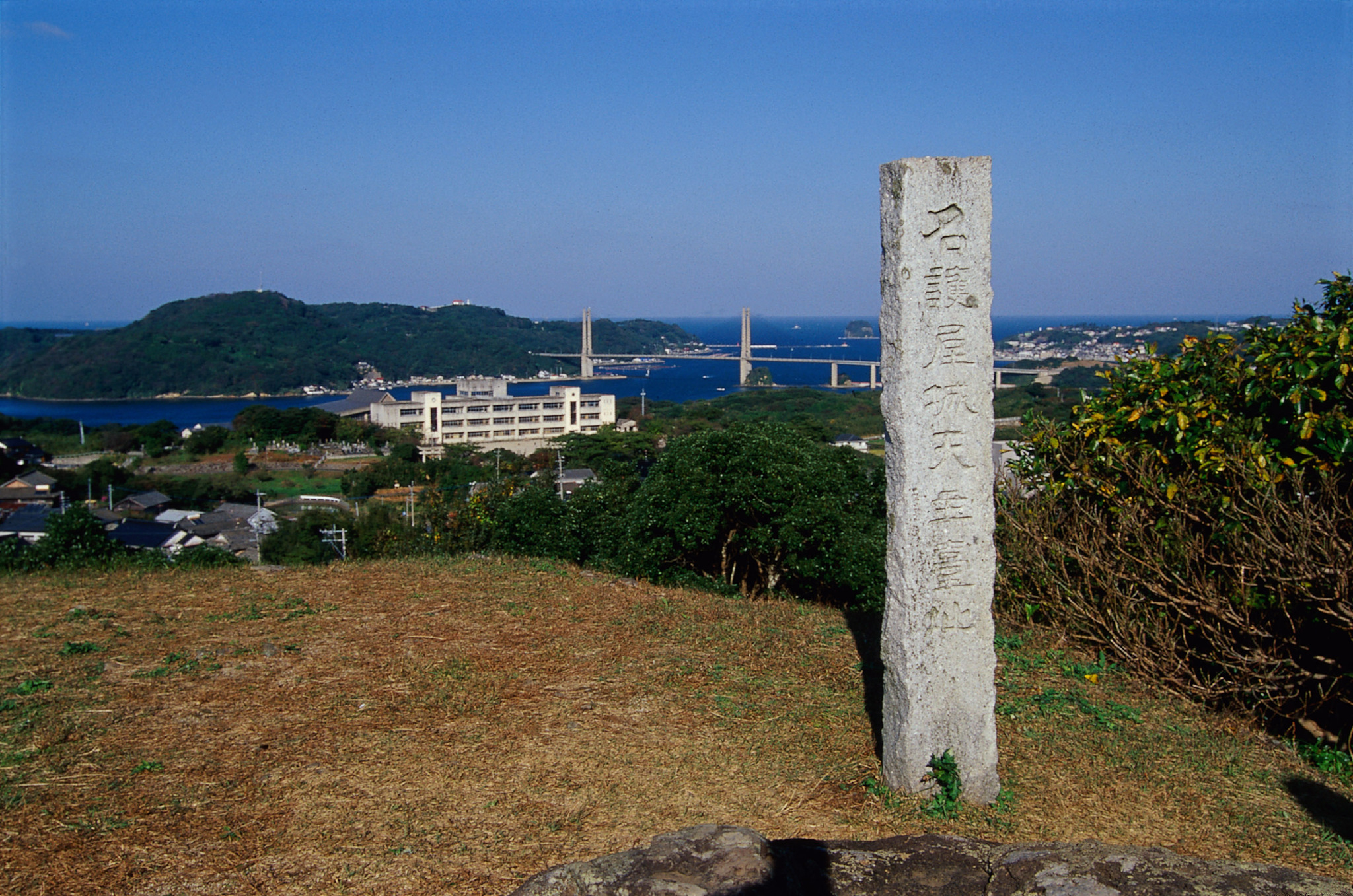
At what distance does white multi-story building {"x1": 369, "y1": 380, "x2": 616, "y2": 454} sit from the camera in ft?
134

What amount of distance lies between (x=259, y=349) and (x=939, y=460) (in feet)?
223

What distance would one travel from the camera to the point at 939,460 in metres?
3.25

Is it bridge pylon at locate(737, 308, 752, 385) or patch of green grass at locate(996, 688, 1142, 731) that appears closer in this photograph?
patch of green grass at locate(996, 688, 1142, 731)

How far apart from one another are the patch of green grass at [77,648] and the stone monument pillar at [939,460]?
4.28 meters

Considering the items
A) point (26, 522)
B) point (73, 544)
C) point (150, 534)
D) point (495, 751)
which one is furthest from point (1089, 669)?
point (150, 534)

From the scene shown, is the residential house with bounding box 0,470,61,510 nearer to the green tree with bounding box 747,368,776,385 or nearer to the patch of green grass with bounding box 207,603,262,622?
the patch of green grass with bounding box 207,603,262,622

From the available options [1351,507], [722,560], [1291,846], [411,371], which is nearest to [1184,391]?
[1351,507]

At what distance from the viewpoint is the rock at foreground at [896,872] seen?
2475 millimetres

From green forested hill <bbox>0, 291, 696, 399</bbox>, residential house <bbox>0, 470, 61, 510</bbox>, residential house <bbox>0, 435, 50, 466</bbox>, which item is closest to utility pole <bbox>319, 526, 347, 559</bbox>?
residential house <bbox>0, 470, 61, 510</bbox>

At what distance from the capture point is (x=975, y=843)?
2.90 metres

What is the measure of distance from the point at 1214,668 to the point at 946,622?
233cm

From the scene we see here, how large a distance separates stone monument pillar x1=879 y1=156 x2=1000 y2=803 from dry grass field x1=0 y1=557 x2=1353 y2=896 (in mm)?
353

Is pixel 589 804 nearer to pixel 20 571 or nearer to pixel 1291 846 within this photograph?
pixel 1291 846

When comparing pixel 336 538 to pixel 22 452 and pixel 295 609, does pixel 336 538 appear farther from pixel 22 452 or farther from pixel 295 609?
pixel 22 452
